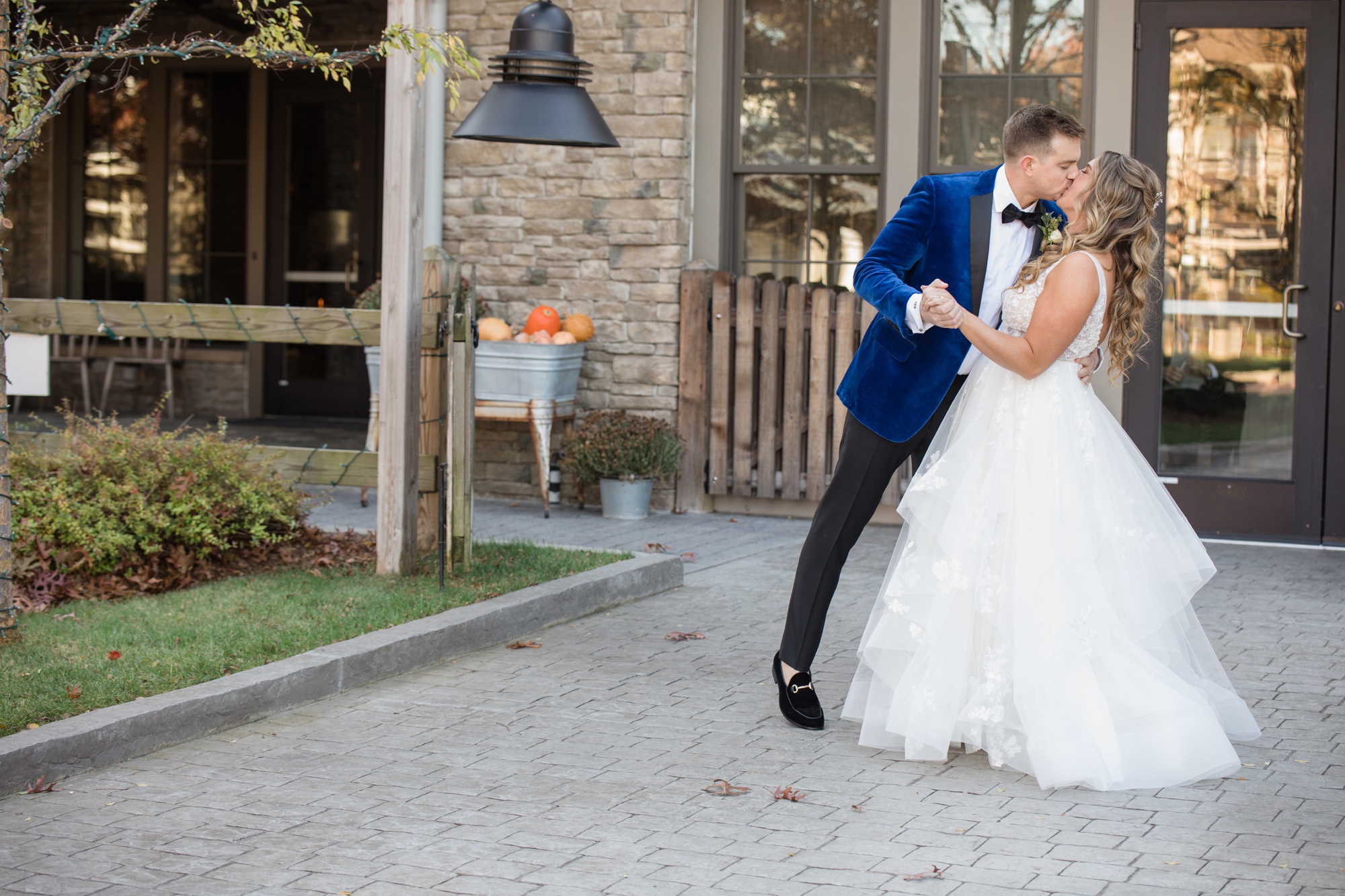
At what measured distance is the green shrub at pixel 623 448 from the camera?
8.23 metres

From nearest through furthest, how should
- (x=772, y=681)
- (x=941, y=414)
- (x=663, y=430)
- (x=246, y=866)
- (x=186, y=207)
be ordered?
(x=246, y=866)
(x=941, y=414)
(x=772, y=681)
(x=663, y=430)
(x=186, y=207)

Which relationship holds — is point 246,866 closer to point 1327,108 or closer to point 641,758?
point 641,758

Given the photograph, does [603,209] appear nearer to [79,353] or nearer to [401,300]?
[401,300]

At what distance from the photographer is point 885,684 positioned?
164 inches

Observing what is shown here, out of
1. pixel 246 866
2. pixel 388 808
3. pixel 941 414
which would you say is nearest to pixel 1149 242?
pixel 941 414

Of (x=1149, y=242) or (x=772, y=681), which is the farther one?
(x=772, y=681)

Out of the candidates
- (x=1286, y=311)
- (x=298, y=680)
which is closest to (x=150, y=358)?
(x=298, y=680)

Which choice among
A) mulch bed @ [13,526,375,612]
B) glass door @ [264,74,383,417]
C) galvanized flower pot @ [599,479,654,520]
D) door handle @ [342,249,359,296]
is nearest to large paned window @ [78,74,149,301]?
glass door @ [264,74,383,417]

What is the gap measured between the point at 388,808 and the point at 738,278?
5.36m

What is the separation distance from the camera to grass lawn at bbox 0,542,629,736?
4324mm

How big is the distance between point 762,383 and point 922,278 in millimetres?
4334

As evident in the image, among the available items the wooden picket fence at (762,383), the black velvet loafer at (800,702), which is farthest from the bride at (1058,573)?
the wooden picket fence at (762,383)

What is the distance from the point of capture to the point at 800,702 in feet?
14.4

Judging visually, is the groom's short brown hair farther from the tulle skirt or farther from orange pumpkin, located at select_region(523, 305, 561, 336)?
orange pumpkin, located at select_region(523, 305, 561, 336)
